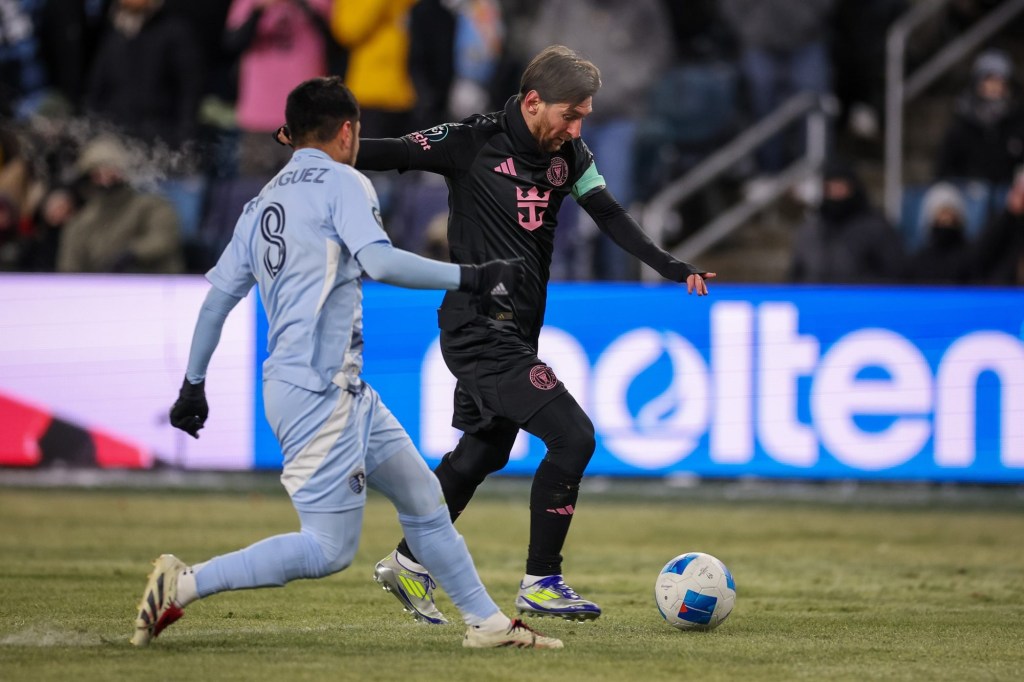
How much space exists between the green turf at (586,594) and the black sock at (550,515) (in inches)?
12.2

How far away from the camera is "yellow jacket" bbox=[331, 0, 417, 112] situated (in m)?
14.1

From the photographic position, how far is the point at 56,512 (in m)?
11.0

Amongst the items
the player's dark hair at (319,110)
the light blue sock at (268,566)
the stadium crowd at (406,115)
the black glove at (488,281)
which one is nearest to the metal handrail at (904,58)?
the stadium crowd at (406,115)

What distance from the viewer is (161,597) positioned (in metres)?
5.57

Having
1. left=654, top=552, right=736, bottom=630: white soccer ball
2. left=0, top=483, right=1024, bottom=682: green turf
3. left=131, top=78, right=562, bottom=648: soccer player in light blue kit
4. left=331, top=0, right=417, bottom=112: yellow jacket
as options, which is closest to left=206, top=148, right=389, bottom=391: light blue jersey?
left=131, top=78, right=562, bottom=648: soccer player in light blue kit

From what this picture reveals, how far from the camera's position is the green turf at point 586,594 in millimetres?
5613

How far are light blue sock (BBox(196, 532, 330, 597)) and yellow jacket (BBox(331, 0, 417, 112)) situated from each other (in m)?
9.10

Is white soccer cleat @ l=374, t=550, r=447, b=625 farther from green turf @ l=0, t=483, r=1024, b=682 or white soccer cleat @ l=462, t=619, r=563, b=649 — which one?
white soccer cleat @ l=462, t=619, r=563, b=649

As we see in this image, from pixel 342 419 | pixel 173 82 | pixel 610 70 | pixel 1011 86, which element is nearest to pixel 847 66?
pixel 1011 86

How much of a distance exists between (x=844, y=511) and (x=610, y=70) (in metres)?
4.81

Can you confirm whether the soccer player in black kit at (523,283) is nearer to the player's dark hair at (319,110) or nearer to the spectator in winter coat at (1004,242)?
the player's dark hair at (319,110)

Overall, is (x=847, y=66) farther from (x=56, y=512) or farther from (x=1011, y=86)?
(x=56, y=512)

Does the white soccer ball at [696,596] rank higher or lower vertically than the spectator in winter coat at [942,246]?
lower

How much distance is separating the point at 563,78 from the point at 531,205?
0.59 meters
